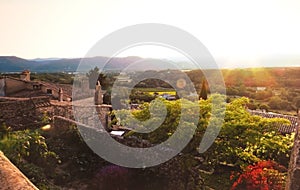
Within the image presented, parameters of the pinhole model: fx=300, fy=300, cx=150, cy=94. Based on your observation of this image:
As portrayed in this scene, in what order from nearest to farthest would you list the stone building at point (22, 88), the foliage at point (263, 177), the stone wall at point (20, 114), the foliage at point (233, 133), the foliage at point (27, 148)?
1. the foliage at point (263, 177)
2. the foliage at point (233, 133)
3. the foliage at point (27, 148)
4. the stone wall at point (20, 114)
5. the stone building at point (22, 88)

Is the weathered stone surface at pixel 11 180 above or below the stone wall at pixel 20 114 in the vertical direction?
above

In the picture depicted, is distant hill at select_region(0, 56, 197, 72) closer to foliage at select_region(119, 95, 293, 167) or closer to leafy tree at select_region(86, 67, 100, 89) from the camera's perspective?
leafy tree at select_region(86, 67, 100, 89)

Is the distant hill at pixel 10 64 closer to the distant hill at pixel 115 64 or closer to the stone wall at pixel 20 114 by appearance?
the distant hill at pixel 115 64

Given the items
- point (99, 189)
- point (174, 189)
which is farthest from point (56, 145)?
point (174, 189)

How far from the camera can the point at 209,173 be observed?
13.4m

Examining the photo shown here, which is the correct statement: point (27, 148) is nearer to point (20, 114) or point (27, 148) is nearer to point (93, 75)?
point (20, 114)

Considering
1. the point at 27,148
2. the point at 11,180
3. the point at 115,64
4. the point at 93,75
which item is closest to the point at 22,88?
the point at 115,64

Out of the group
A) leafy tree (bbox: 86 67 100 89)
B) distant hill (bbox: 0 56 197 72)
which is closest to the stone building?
distant hill (bbox: 0 56 197 72)

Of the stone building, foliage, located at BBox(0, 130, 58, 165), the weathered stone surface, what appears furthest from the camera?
the stone building

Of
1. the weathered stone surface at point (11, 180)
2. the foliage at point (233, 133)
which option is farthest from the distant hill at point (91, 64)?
the weathered stone surface at point (11, 180)

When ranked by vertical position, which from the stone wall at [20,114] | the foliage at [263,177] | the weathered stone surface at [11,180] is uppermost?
the weathered stone surface at [11,180]

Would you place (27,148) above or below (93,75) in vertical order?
below

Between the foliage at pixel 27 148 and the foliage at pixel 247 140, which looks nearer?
the foliage at pixel 247 140

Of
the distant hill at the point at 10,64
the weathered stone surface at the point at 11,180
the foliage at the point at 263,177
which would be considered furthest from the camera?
the distant hill at the point at 10,64
